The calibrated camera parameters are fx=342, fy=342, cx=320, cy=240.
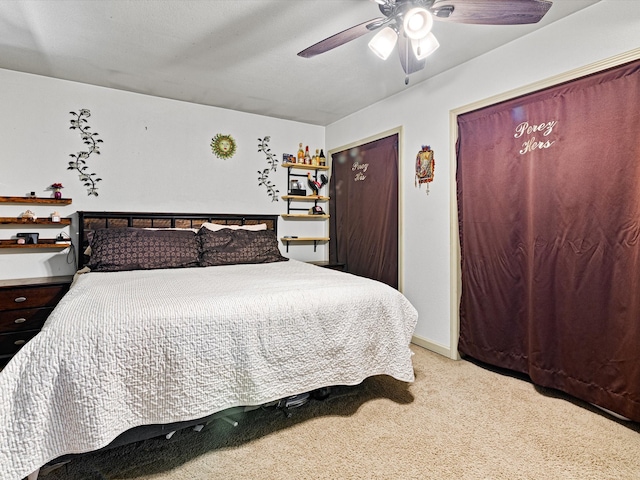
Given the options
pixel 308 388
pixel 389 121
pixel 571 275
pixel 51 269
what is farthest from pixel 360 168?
pixel 51 269

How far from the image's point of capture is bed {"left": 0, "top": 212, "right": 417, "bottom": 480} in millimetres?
1312

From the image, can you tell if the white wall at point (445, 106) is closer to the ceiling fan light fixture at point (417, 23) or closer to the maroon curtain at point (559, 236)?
the maroon curtain at point (559, 236)

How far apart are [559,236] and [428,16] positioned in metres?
1.58

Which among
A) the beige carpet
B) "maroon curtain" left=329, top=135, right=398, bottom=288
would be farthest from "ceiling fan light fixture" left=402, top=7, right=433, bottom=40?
the beige carpet

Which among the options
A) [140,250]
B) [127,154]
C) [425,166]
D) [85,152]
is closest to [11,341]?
[140,250]

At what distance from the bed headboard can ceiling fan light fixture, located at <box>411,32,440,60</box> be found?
264 cm

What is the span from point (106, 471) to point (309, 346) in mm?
1084

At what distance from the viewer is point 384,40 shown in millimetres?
1832

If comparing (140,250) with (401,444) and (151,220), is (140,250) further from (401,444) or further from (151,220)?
(401,444)

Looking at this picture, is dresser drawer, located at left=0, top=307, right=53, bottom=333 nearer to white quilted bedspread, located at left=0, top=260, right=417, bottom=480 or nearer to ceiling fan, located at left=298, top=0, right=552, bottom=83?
white quilted bedspread, located at left=0, top=260, right=417, bottom=480

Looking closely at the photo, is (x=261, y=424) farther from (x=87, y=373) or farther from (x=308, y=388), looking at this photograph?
(x=87, y=373)

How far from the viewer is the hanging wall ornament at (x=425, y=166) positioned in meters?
3.11

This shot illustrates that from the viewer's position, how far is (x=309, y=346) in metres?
1.88

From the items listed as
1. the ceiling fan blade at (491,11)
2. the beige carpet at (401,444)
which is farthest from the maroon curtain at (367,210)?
the ceiling fan blade at (491,11)
